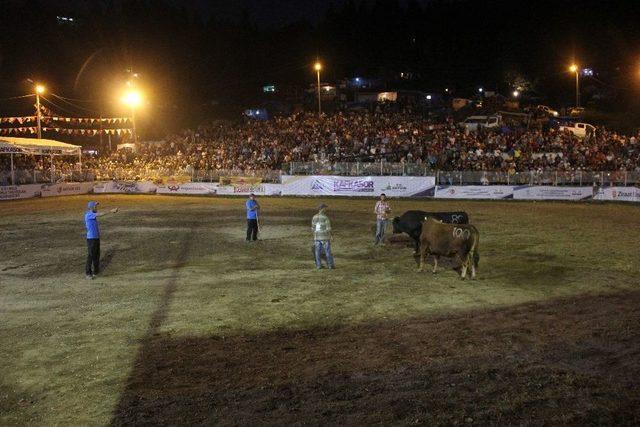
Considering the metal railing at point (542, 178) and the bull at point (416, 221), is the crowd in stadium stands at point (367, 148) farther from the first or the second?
the bull at point (416, 221)

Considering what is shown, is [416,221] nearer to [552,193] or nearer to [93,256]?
[93,256]

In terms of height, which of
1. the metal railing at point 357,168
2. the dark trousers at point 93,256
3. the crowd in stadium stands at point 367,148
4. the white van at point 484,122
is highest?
the white van at point 484,122

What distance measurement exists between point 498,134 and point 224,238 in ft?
89.3

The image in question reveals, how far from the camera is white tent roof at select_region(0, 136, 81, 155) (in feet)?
127

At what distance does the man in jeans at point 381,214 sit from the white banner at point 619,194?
19981mm

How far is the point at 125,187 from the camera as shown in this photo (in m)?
43.2

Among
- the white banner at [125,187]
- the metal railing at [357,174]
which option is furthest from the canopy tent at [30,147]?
the white banner at [125,187]

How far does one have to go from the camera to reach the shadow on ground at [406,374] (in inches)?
243

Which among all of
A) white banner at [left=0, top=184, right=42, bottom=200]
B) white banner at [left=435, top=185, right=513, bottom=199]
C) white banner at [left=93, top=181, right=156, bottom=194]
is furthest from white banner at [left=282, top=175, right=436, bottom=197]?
white banner at [left=0, top=184, right=42, bottom=200]

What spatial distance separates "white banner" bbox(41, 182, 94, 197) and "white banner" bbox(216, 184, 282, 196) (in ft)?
34.9

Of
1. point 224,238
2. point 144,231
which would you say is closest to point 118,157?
point 144,231

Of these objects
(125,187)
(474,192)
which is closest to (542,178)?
(474,192)

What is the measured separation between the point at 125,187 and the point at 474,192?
25753 millimetres

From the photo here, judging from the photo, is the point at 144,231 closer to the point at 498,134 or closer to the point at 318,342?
the point at 318,342
